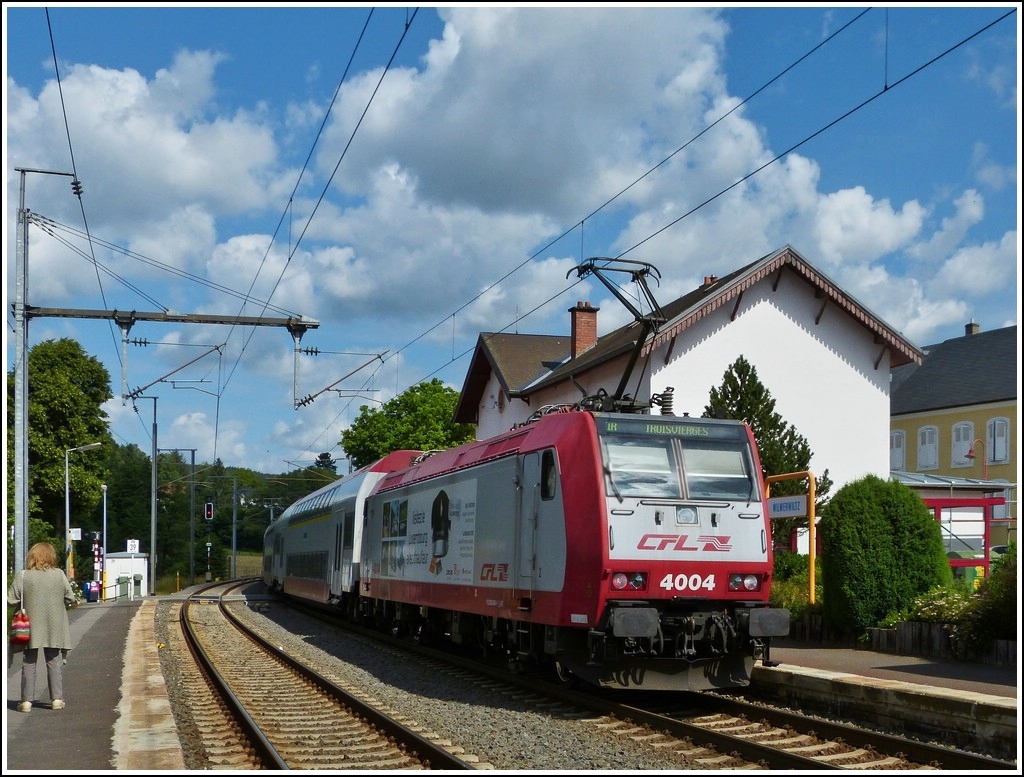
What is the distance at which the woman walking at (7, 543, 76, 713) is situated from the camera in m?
11.2

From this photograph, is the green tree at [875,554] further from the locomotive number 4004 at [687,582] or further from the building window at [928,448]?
the building window at [928,448]

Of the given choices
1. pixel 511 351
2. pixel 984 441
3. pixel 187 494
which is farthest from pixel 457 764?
pixel 187 494

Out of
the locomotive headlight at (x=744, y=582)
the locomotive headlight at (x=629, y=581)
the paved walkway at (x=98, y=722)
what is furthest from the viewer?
the locomotive headlight at (x=744, y=582)

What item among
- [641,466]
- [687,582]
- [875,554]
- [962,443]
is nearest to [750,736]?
[687,582]

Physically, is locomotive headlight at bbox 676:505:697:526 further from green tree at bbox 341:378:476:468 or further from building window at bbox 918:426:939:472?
green tree at bbox 341:378:476:468

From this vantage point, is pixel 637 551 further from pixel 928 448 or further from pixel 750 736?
pixel 928 448

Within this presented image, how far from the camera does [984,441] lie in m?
50.5

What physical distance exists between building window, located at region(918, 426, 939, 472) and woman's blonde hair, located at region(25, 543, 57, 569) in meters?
48.0

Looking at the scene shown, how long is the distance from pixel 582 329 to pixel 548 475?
26.5 metres

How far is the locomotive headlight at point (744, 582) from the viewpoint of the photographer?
12477 mm

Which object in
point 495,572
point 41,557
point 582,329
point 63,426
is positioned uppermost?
point 582,329

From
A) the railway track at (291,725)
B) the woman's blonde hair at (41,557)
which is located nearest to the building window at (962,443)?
the railway track at (291,725)

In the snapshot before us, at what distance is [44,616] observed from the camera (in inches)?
441

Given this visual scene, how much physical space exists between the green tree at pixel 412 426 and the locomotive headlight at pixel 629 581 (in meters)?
49.6
